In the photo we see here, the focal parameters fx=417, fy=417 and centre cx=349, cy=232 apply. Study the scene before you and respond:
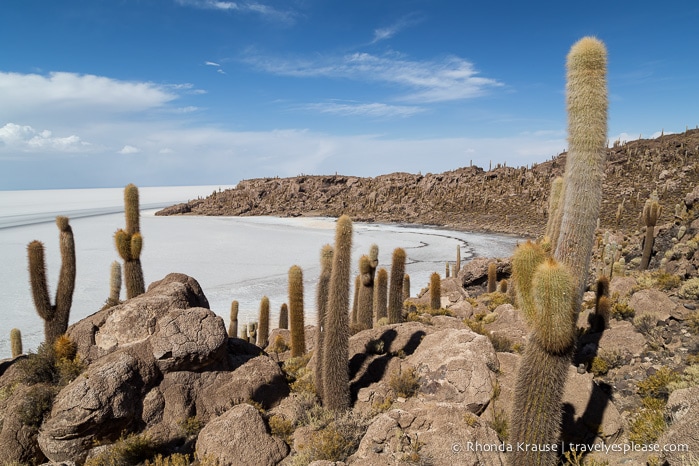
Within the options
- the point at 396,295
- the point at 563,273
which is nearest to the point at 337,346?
the point at 563,273

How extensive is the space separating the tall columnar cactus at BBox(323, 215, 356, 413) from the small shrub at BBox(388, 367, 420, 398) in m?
0.80

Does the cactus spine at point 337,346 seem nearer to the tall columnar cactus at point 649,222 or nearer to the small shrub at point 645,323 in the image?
the small shrub at point 645,323

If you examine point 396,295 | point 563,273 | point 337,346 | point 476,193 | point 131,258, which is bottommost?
point 396,295

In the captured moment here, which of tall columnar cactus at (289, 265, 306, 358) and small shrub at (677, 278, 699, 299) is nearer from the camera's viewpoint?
small shrub at (677, 278, 699, 299)

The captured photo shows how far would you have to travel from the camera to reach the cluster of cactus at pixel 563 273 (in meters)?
4.18

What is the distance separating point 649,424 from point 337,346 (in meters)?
4.49

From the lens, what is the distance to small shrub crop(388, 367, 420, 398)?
6.90 metres

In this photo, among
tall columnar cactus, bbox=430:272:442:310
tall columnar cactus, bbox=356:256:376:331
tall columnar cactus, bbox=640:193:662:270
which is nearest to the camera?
tall columnar cactus, bbox=356:256:376:331

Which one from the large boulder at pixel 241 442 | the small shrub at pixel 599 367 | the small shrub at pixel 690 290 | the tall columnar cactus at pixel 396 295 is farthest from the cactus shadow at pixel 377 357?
the small shrub at pixel 690 290

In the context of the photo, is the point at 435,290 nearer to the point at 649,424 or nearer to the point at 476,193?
the point at 649,424

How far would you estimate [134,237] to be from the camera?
10.3 meters

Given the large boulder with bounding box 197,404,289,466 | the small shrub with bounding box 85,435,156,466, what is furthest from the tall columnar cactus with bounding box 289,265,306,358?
the small shrub with bounding box 85,435,156,466

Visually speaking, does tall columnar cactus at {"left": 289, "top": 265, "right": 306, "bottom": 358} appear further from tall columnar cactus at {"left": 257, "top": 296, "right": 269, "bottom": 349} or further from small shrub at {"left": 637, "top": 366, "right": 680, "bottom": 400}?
small shrub at {"left": 637, "top": 366, "right": 680, "bottom": 400}

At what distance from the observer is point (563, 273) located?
412cm
